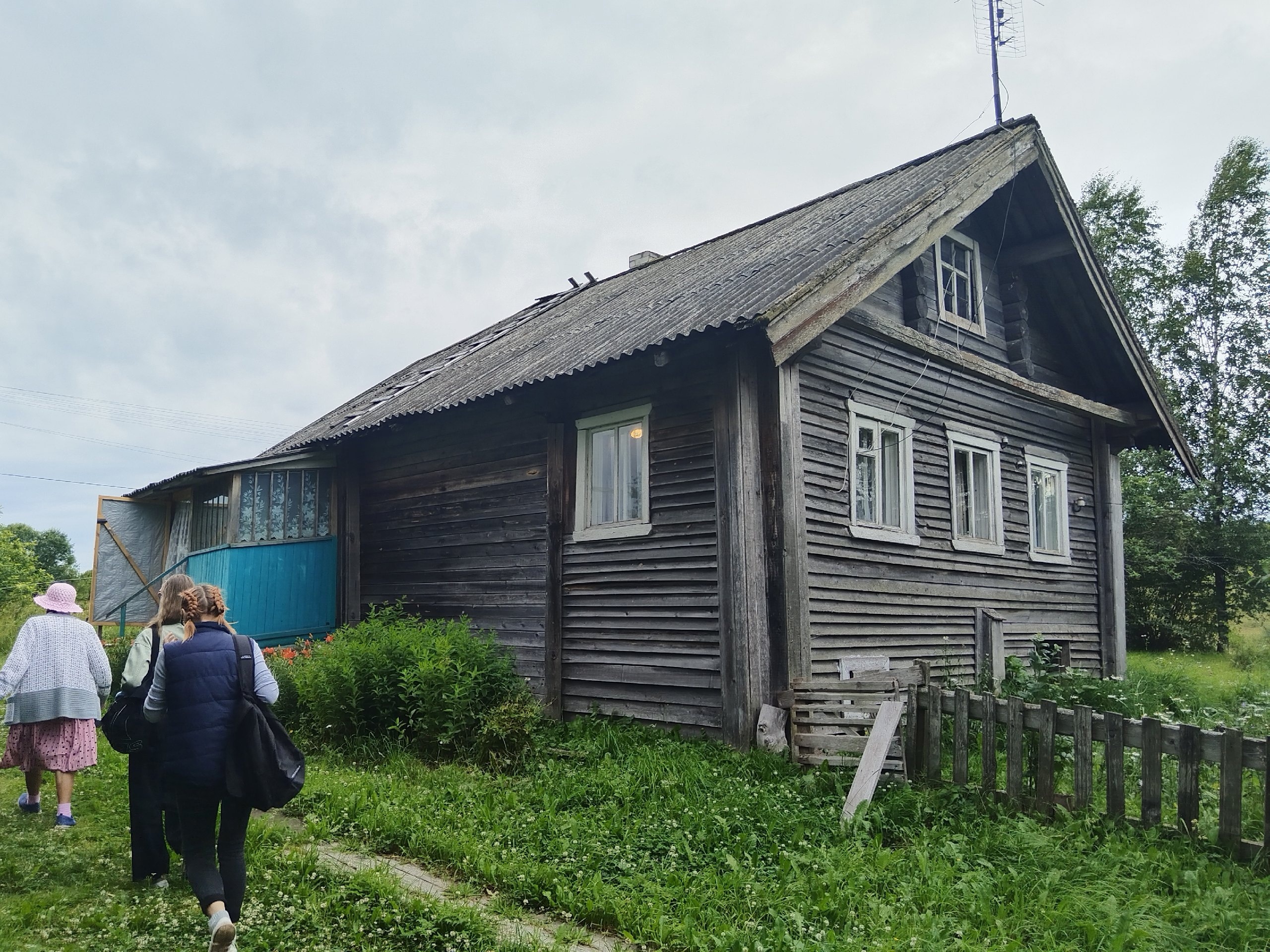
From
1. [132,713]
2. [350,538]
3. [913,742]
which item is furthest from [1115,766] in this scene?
[350,538]

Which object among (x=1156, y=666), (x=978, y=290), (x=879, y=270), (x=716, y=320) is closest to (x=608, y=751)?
(x=716, y=320)

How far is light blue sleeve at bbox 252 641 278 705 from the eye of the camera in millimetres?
4305

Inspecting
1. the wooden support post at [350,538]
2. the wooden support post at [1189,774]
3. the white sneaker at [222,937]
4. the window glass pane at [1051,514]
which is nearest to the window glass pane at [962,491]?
the window glass pane at [1051,514]

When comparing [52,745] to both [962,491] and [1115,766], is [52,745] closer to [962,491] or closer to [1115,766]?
[1115,766]

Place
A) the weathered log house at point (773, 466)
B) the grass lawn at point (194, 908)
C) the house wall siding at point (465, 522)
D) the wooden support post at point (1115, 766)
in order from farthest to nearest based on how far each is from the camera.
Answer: the house wall siding at point (465, 522), the weathered log house at point (773, 466), the wooden support post at point (1115, 766), the grass lawn at point (194, 908)

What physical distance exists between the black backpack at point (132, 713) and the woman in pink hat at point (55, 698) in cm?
153

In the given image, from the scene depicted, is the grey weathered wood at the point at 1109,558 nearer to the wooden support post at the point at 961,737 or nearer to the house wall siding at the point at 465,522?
the wooden support post at the point at 961,737

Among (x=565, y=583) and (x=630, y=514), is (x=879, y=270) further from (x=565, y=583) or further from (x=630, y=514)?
(x=565, y=583)

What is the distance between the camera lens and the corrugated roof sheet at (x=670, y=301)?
8711 millimetres

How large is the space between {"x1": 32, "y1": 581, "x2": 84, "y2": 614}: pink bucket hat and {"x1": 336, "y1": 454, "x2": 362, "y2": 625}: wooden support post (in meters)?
5.75

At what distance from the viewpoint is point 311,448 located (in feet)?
41.0

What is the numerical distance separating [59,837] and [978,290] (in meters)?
10.8

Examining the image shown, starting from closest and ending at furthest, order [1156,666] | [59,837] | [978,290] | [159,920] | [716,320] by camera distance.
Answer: [159,920] < [59,837] < [716,320] < [978,290] < [1156,666]

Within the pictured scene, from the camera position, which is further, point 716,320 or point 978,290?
point 978,290
